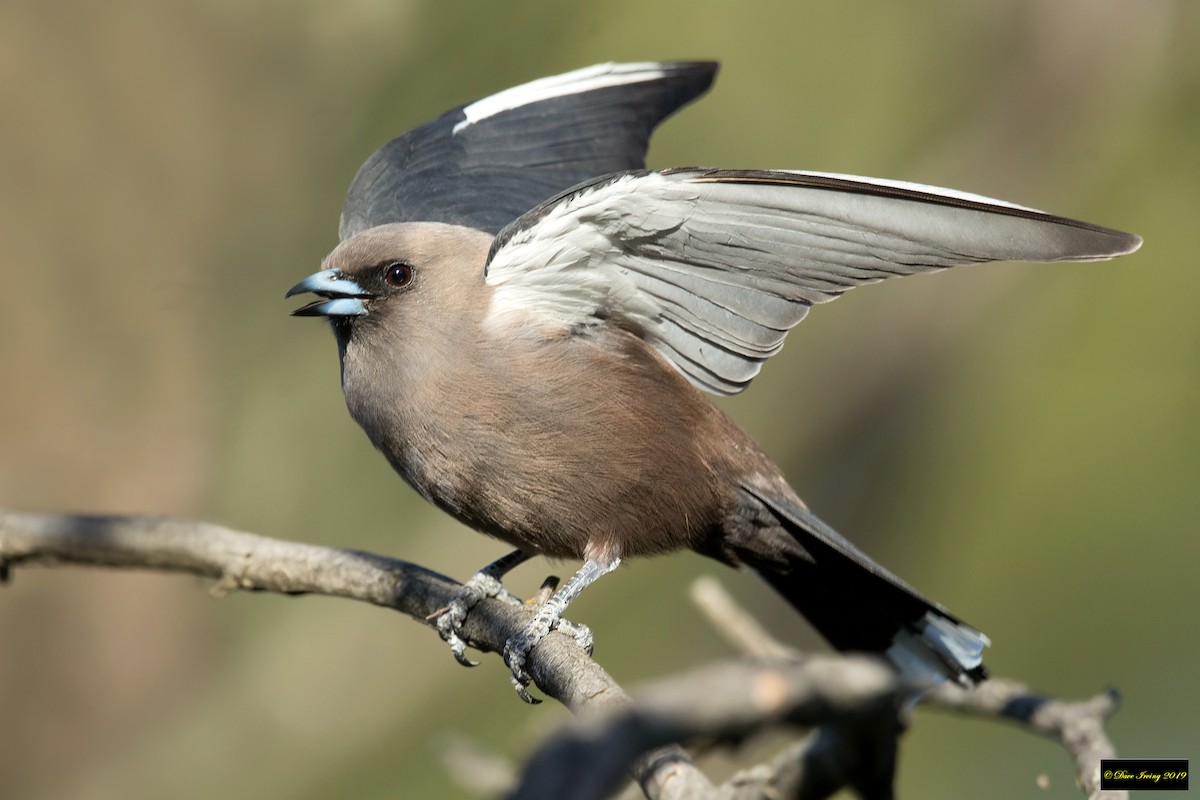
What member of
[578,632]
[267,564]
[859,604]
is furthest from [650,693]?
[859,604]

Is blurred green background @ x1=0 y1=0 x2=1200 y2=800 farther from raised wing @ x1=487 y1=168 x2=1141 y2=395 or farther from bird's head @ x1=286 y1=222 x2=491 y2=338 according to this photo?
raised wing @ x1=487 y1=168 x2=1141 y2=395

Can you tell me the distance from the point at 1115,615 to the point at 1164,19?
3578 millimetres

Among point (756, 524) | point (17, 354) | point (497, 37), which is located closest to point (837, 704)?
point (756, 524)

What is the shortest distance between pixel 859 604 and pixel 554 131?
8.06 ft

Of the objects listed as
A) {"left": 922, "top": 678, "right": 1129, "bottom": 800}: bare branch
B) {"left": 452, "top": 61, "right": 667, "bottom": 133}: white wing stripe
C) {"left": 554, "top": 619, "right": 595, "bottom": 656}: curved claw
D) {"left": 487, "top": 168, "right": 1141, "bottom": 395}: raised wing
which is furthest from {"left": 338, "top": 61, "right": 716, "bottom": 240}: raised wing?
{"left": 922, "top": 678, "right": 1129, "bottom": 800}: bare branch

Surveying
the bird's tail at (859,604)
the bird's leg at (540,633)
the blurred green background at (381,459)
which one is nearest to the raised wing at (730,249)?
the bird's tail at (859,604)

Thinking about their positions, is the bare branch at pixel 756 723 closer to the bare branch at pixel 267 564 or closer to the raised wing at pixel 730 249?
the bare branch at pixel 267 564

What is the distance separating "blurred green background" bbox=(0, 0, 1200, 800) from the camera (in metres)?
7.33

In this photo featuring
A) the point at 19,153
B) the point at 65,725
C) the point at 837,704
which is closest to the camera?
the point at 837,704

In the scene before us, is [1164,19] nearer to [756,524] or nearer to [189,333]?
[756,524]

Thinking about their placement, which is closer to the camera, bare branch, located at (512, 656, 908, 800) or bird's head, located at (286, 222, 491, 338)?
bare branch, located at (512, 656, 908, 800)

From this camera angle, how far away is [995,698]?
13.0ft

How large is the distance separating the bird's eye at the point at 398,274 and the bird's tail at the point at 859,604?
1.43 meters

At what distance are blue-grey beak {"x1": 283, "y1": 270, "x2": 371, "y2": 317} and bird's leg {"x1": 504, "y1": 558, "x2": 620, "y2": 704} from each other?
1.19 m
